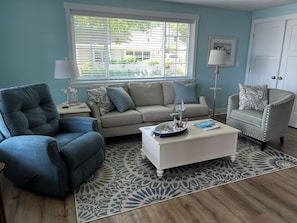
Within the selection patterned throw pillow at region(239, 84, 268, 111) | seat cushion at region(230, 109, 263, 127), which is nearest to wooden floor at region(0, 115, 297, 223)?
seat cushion at region(230, 109, 263, 127)

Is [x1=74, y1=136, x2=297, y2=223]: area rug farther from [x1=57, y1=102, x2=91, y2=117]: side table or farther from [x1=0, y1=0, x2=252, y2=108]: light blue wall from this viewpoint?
[x1=0, y1=0, x2=252, y2=108]: light blue wall

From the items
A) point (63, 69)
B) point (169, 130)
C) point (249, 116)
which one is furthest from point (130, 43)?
point (249, 116)

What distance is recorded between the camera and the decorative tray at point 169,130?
2.48 metres

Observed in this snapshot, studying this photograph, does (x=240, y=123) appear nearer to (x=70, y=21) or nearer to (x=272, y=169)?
(x=272, y=169)

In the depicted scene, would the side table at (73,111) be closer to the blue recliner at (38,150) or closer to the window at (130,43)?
the blue recliner at (38,150)

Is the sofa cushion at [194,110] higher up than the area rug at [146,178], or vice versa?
the sofa cushion at [194,110]

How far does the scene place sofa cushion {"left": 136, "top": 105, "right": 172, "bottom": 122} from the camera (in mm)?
3480

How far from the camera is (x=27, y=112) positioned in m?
2.41

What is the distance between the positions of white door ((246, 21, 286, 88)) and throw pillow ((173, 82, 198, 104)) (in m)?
1.81

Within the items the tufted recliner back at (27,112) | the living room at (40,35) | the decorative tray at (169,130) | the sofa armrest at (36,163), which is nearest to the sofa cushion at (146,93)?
the living room at (40,35)

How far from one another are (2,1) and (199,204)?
377 cm

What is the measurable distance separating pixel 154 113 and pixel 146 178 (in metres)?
1.29

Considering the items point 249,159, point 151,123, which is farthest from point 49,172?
point 249,159

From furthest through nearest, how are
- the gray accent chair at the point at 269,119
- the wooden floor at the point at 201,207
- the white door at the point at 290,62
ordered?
1. the white door at the point at 290,62
2. the gray accent chair at the point at 269,119
3. the wooden floor at the point at 201,207
